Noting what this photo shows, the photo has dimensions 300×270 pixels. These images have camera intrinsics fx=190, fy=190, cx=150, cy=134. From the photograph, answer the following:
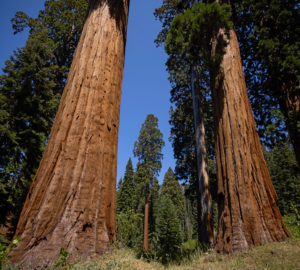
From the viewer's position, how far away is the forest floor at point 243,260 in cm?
213

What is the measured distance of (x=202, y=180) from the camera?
31.9 ft

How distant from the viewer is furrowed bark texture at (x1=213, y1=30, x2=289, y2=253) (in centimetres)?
325

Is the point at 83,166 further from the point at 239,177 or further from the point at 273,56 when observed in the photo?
the point at 273,56

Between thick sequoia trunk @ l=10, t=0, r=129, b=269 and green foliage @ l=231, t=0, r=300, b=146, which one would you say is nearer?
thick sequoia trunk @ l=10, t=0, r=129, b=269

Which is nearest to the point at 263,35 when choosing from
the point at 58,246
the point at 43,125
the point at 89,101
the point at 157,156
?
the point at 89,101

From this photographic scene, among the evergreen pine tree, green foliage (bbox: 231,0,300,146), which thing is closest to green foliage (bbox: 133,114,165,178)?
the evergreen pine tree

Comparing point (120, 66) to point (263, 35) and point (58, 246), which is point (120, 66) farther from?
point (263, 35)

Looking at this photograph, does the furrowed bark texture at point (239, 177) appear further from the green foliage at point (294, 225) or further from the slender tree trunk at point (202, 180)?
the slender tree trunk at point (202, 180)

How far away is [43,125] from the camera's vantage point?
10797 millimetres

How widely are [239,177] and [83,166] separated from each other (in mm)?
2831

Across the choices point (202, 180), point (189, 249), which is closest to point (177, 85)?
point (202, 180)

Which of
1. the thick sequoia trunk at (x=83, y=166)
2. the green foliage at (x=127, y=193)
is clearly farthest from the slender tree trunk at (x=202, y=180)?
the green foliage at (x=127, y=193)

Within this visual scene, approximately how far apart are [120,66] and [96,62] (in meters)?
0.63

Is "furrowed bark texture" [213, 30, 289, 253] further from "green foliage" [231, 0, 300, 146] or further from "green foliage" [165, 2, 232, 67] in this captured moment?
"green foliage" [231, 0, 300, 146]
